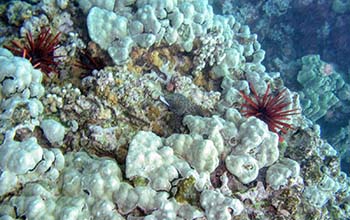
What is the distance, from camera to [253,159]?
357cm

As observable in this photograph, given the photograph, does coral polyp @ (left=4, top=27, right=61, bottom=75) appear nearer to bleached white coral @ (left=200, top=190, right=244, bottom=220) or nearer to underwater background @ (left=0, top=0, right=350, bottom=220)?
underwater background @ (left=0, top=0, right=350, bottom=220)

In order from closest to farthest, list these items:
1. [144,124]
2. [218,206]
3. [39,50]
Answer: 1. [218,206]
2. [39,50]
3. [144,124]

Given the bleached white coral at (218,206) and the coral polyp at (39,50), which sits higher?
the coral polyp at (39,50)

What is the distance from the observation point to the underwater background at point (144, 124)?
3.10m

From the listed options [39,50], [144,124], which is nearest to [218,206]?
[144,124]

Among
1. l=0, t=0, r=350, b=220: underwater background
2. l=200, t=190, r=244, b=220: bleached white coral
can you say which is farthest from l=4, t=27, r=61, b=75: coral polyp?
l=200, t=190, r=244, b=220: bleached white coral

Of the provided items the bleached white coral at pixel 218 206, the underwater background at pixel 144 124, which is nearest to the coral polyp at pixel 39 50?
the underwater background at pixel 144 124

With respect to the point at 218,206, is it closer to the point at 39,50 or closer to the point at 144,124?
the point at 144,124

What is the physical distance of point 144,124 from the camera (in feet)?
13.2

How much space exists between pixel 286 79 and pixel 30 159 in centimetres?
901

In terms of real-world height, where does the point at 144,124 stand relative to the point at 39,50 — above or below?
below

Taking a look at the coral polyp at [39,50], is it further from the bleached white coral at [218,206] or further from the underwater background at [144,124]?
the bleached white coral at [218,206]

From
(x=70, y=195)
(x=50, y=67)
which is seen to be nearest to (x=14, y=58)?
(x=50, y=67)

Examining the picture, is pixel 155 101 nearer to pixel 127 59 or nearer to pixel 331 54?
pixel 127 59
